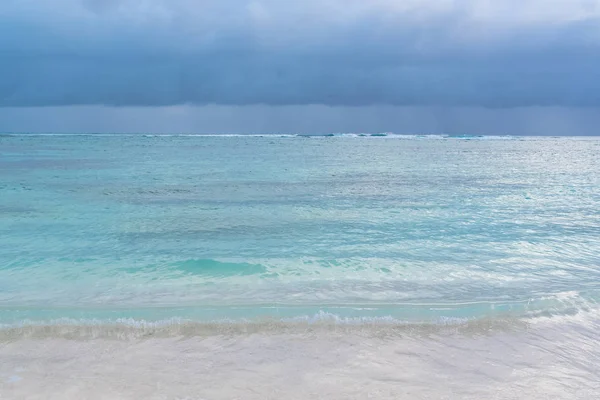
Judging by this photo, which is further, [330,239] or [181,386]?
[330,239]

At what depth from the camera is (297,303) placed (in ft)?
24.4

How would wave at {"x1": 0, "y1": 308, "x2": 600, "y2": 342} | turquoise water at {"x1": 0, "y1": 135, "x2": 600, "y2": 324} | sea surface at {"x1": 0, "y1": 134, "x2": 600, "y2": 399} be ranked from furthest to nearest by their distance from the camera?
turquoise water at {"x1": 0, "y1": 135, "x2": 600, "y2": 324} → wave at {"x1": 0, "y1": 308, "x2": 600, "y2": 342} → sea surface at {"x1": 0, "y1": 134, "x2": 600, "y2": 399}

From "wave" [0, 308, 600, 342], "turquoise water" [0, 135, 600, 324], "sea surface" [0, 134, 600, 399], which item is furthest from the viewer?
"turquoise water" [0, 135, 600, 324]

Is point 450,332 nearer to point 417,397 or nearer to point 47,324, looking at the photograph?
point 417,397

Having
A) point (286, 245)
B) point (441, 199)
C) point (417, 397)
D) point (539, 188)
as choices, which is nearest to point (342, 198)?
point (441, 199)

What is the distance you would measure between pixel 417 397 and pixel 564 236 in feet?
32.8

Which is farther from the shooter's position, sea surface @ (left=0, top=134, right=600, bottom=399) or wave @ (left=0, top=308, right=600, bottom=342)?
wave @ (left=0, top=308, right=600, bottom=342)

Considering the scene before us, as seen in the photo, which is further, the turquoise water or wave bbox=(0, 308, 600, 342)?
the turquoise water

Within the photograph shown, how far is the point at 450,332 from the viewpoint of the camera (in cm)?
640

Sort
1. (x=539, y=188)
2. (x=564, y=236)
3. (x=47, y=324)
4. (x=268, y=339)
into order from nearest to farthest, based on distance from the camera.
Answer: (x=268, y=339) → (x=47, y=324) → (x=564, y=236) → (x=539, y=188)

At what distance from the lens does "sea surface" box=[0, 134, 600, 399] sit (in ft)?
16.8

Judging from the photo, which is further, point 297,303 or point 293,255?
point 293,255

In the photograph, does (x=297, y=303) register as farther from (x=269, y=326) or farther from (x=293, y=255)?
(x=293, y=255)

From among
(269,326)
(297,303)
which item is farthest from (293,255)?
(269,326)
